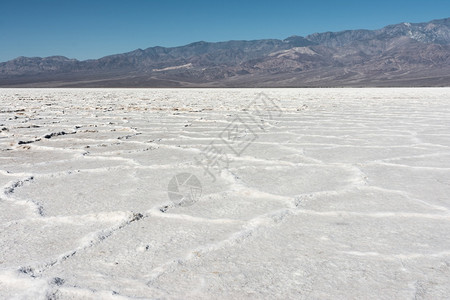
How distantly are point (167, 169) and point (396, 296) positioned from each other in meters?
1.82

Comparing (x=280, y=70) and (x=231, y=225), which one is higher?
(x=231, y=225)

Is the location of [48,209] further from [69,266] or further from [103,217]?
[69,266]

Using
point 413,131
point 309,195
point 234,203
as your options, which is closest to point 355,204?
point 309,195

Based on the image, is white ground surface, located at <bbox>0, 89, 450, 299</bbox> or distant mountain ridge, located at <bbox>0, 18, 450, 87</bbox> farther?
distant mountain ridge, located at <bbox>0, 18, 450, 87</bbox>

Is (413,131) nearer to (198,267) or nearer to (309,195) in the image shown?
(309,195)

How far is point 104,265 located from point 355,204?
114 cm

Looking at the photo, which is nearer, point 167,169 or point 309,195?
point 309,195

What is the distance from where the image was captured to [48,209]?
6.18 ft

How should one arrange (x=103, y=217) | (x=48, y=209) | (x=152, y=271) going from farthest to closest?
(x=48, y=209), (x=103, y=217), (x=152, y=271)

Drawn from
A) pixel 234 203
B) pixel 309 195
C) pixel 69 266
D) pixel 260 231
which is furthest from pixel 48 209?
pixel 309 195

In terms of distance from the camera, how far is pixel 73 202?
1990 millimetres

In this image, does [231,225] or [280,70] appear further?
[280,70]

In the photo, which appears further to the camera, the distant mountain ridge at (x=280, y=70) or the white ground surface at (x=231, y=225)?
the distant mountain ridge at (x=280, y=70)

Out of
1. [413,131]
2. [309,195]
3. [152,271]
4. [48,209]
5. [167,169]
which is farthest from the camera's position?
[413,131]
